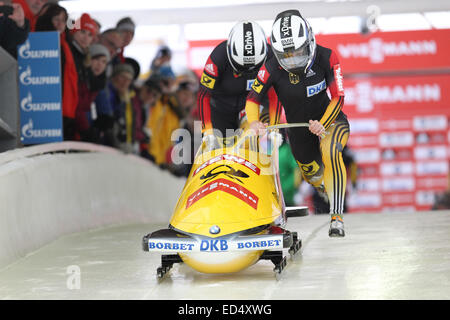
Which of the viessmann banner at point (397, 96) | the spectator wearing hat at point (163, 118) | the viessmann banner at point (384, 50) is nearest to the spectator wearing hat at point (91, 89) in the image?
the spectator wearing hat at point (163, 118)

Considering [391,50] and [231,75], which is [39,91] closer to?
[231,75]

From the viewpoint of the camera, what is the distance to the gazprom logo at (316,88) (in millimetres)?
4934

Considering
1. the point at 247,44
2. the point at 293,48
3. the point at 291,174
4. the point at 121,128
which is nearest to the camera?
the point at 293,48

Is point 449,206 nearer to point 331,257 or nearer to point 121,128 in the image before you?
point 121,128

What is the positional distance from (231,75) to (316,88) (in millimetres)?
930

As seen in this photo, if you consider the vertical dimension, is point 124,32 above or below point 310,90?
above

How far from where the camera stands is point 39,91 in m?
6.09

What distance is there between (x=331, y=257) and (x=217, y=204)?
1.03m

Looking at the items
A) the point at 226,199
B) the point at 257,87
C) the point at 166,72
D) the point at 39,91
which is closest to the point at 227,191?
the point at 226,199

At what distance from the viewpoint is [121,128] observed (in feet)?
26.1

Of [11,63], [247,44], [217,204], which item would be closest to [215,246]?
[217,204]

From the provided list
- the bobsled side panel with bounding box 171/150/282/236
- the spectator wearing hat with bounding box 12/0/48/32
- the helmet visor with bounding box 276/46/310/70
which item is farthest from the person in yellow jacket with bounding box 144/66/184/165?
the bobsled side panel with bounding box 171/150/282/236

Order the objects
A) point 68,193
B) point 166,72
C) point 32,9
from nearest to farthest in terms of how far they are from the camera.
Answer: point 68,193, point 32,9, point 166,72

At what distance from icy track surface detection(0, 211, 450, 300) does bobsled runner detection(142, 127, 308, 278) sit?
129 millimetres
